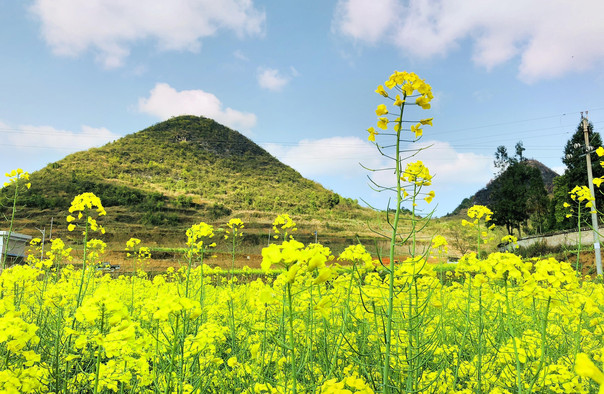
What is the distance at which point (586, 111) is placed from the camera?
10.5 meters

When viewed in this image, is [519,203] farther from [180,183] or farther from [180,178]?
[180,178]

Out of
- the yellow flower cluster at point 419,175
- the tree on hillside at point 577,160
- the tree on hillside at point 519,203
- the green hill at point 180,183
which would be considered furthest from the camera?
the green hill at point 180,183

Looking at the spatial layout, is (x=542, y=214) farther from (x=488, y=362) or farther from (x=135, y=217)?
(x=135, y=217)

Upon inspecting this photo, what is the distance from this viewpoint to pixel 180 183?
180ft

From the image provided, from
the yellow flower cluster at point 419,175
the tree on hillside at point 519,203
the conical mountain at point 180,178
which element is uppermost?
the conical mountain at point 180,178

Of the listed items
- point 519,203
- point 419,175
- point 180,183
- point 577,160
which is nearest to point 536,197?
point 519,203

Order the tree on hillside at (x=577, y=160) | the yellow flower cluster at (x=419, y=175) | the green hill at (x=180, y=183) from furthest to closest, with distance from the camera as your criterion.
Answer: the green hill at (x=180, y=183), the tree on hillside at (x=577, y=160), the yellow flower cluster at (x=419, y=175)

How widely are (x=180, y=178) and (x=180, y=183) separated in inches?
113

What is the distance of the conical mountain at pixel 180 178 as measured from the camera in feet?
142

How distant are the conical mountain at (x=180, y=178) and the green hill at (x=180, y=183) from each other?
0.12 m

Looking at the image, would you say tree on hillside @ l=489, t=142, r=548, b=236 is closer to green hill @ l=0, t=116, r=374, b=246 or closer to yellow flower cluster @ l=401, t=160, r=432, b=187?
green hill @ l=0, t=116, r=374, b=246

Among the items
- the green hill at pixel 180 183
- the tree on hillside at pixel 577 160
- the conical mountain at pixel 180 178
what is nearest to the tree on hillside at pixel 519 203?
the tree on hillside at pixel 577 160

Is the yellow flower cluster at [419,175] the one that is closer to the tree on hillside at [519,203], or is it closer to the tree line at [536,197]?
the tree line at [536,197]

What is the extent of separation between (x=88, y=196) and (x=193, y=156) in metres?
64.9
